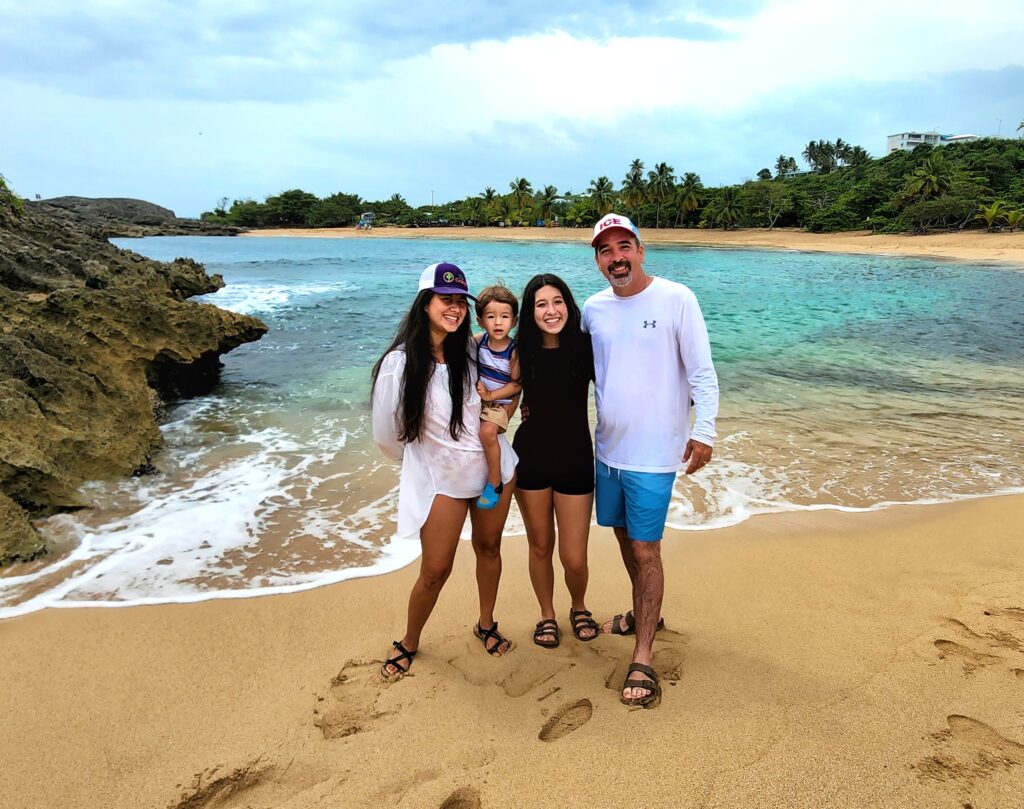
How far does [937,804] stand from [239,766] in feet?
8.71

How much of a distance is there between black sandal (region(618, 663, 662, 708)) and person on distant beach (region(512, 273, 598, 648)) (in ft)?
1.78

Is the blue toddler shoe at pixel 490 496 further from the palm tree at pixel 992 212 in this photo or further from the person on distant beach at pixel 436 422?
the palm tree at pixel 992 212

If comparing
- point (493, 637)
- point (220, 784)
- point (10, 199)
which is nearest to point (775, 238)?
point (10, 199)

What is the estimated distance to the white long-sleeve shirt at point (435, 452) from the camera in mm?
2838

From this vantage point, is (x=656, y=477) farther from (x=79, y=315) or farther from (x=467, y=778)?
(x=79, y=315)

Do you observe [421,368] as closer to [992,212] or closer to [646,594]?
[646,594]

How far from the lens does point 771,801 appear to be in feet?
7.18

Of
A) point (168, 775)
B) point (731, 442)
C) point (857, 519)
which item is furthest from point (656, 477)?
point (731, 442)

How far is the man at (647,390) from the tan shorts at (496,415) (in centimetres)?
53

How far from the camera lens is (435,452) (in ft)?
9.47

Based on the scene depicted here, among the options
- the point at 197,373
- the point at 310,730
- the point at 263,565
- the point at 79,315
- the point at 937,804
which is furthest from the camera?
the point at 197,373

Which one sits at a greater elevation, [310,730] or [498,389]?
[498,389]

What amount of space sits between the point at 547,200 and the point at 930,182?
56.9m

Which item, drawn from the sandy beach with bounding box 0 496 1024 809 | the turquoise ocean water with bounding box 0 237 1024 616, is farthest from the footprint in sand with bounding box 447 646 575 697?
the turquoise ocean water with bounding box 0 237 1024 616
